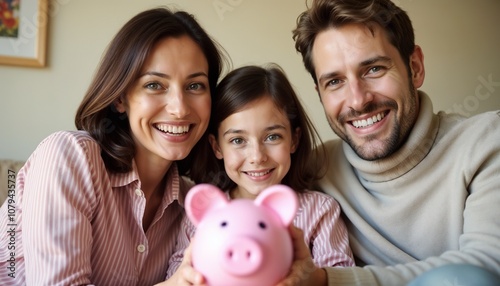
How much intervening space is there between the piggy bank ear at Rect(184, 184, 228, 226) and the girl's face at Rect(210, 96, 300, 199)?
0.51 meters

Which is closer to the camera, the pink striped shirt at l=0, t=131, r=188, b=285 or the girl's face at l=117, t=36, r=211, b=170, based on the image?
the pink striped shirt at l=0, t=131, r=188, b=285

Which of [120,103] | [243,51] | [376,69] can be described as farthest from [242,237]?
[243,51]

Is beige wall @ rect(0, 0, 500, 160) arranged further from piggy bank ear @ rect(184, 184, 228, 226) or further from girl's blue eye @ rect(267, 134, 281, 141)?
piggy bank ear @ rect(184, 184, 228, 226)

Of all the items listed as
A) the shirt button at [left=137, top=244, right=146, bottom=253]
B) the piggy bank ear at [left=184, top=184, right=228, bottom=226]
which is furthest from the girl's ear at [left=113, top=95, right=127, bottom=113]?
the piggy bank ear at [left=184, top=184, right=228, bottom=226]

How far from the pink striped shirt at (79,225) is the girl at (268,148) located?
117mm

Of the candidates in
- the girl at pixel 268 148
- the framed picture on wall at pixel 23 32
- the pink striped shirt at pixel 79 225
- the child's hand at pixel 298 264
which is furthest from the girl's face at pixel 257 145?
the framed picture on wall at pixel 23 32

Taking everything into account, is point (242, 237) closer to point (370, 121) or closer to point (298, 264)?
point (298, 264)

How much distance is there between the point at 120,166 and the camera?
1.28 m

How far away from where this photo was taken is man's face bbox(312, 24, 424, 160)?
53.4 inches

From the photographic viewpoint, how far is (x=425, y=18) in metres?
2.51

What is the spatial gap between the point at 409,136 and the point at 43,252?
1.10 meters

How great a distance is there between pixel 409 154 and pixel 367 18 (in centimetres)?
45

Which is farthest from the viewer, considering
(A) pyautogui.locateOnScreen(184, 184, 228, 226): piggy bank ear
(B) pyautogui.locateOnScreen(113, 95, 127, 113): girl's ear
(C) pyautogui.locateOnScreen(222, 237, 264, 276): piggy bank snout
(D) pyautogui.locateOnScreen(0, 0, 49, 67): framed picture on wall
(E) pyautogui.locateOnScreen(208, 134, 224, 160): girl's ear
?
(D) pyautogui.locateOnScreen(0, 0, 49, 67): framed picture on wall

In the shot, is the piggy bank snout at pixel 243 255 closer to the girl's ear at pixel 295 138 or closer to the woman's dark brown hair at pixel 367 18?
the girl's ear at pixel 295 138
